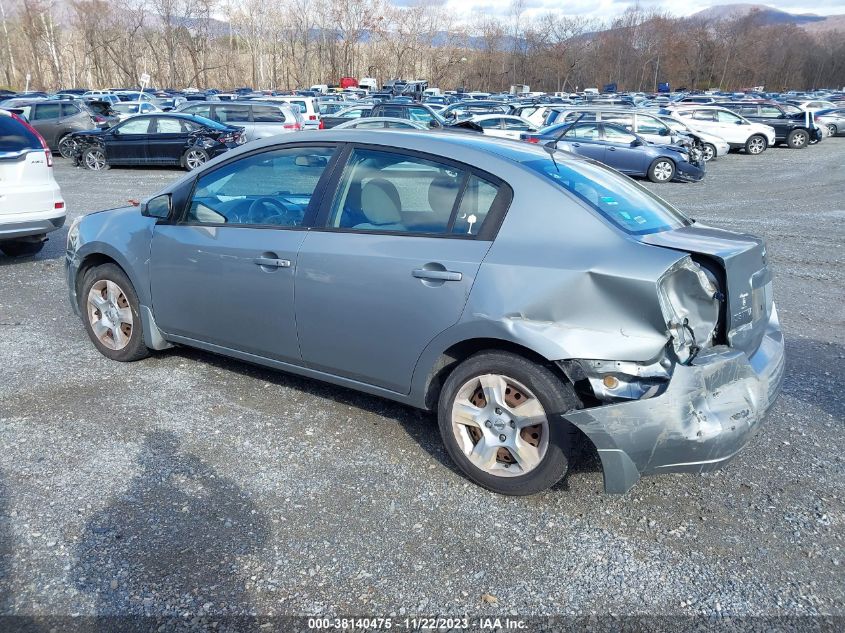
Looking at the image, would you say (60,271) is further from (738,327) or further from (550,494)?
(738,327)

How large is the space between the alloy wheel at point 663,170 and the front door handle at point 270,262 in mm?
16137

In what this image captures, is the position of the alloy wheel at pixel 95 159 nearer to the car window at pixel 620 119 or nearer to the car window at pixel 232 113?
the car window at pixel 232 113

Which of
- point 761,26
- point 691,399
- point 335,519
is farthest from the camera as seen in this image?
point 761,26

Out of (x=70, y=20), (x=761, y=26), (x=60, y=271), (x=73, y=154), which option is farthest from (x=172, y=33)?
(x=761, y=26)

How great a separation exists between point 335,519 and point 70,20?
75.5 m

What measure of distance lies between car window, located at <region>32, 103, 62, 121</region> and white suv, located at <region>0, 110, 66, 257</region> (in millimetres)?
16381

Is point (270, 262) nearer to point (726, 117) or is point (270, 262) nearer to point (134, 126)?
point (134, 126)

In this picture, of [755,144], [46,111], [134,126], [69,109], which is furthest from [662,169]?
[46,111]

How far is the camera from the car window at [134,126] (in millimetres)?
18922

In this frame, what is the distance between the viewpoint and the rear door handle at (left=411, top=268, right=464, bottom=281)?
3522mm

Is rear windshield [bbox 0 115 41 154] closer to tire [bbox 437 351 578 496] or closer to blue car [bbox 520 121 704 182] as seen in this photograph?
tire [bbox 437 351 578 496]

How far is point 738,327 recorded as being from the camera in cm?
343

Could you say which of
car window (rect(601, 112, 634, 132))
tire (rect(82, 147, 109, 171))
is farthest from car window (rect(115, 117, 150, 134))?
car window (rect(601, 112, 634, 132))

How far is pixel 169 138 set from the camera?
18.7 m
